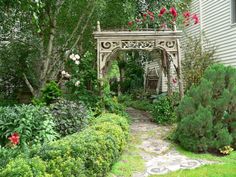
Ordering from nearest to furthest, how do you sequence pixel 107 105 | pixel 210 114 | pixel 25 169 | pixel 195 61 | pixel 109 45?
1. pixel 25 169
2. pixel 210 114
3. pixel 107 105
4. pixel 109 45
5. pixel 195 61

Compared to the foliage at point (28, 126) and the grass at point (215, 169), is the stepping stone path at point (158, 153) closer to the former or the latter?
the grass at point (215, 169)

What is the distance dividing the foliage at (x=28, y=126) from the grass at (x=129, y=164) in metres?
1.19

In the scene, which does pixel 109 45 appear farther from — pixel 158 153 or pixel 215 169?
pixel 215 169

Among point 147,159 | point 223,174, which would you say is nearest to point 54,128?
point 147,159

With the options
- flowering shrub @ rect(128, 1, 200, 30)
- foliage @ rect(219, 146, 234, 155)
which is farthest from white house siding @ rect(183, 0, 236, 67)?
foliage @ rect(219, 146, 234, 155)

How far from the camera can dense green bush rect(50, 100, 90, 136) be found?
18.5 ft

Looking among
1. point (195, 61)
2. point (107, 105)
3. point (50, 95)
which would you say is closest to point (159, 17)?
point (195, 61)

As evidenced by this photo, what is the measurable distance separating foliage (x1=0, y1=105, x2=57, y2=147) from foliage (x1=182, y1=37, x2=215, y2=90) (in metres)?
6.68

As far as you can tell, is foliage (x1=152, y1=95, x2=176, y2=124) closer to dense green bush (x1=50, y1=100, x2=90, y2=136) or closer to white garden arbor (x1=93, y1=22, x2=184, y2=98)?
white garden arbor (x1=93, y1=22, x2=184, y2=98)

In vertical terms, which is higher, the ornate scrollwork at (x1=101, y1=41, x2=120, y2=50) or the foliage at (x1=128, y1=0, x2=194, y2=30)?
the foliage at (x1=128, y1=0, x2=194, y2=30)

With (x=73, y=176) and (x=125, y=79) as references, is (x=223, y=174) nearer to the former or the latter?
(x=73, y=176)

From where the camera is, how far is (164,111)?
8.38 metres

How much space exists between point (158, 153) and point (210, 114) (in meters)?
1.29

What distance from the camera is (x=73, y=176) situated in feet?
10.8
